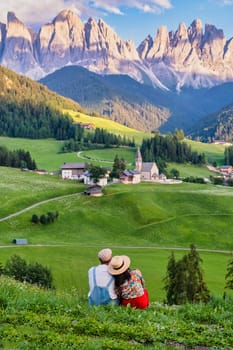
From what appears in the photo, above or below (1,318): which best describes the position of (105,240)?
below

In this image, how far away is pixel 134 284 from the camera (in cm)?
1291

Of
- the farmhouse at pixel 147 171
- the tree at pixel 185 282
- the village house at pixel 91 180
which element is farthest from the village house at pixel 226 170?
the tree at pixel 185 282

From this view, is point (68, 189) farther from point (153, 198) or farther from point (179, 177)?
point (179, 177)

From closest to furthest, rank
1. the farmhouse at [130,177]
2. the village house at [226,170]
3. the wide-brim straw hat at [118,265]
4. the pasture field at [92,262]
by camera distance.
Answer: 1. the wide-brim straw hat at [118,265]
2. the pasture field at [92,262]
3. the farmhouse at [130,177]
4. the village house at [226,170]

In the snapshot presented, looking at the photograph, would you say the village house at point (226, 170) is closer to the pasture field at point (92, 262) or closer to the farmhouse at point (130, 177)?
the farmhouse at point (130, 177)

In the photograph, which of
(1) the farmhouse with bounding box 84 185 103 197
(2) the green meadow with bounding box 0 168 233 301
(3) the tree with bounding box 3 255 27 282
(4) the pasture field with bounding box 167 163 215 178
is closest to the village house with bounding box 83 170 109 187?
(2) the green meadow with bounding box 0 168 233 301

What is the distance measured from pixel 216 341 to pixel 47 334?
14.4 ft

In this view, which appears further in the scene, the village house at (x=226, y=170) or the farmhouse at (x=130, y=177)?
the village house at (x=226, y=170)

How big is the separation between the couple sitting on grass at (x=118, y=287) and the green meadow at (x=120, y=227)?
34.2 m

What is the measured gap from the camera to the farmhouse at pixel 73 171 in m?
142

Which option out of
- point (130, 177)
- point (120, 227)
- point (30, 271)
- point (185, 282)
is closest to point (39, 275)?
point (30, 271)

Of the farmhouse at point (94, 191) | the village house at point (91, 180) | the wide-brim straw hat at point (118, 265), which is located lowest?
the farmhouse at point (94, 191)

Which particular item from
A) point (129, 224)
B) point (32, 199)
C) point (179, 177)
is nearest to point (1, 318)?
point (129, 224)

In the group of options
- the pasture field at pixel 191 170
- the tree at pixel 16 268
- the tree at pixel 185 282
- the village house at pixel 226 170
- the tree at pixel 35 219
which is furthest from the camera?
the village house at pixel 226 170
